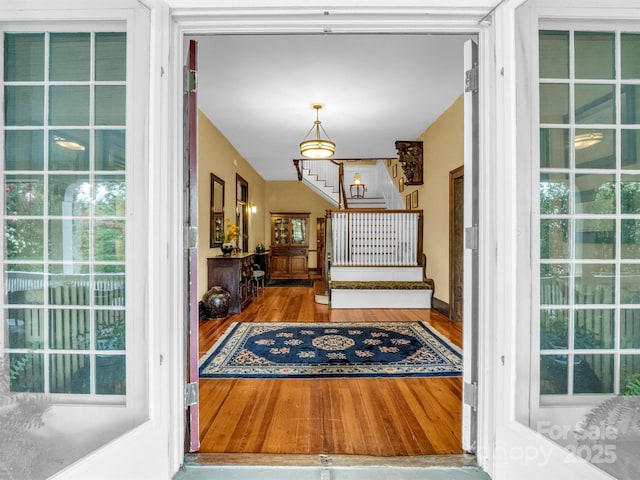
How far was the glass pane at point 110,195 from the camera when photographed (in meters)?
1.27

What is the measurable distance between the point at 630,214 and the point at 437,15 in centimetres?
114

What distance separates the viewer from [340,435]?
187cm

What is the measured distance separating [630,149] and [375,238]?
513cm

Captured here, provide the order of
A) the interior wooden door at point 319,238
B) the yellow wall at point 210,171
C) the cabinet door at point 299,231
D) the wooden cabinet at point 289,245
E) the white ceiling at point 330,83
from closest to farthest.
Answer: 1. the white ceiling at point 330,83
2. the yellow wall at point 210,171
3. the wooden cabinet at point 289,245
4. the cabinet door at point 299,231
5. the interior wooden door at point 319,238

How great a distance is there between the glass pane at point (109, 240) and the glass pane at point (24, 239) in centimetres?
18

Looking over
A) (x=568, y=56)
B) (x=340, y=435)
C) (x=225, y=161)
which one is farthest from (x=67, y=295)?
(x=225, y=161)

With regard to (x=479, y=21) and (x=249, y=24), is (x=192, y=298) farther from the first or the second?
(x=479, y=21)

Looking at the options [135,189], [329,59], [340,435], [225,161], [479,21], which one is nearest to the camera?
[135,189]

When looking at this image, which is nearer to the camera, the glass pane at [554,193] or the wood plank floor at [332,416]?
the glass pane at [554,193]

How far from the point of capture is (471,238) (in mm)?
1604

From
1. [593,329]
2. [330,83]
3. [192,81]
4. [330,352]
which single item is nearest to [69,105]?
[192,81]

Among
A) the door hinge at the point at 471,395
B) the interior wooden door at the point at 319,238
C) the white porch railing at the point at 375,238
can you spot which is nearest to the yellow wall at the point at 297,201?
the interior wooden door at the point at 319,238

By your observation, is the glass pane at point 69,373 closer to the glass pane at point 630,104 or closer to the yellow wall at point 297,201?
the glass pane at point 630,104

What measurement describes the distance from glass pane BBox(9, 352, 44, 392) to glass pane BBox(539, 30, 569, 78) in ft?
6.84
